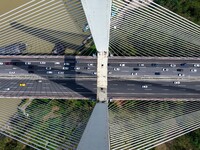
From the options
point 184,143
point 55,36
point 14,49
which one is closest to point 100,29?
point 55,36

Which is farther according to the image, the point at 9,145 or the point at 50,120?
the point at 9,145

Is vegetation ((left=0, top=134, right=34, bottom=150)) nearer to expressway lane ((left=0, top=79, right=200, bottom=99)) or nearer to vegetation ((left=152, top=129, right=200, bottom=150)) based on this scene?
expressway lane ((left=0, top=79, right=200, bottom=99))

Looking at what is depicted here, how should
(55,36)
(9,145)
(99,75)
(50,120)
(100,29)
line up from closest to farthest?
(100,29) → (50,120) → (55,36) → (99,75) → (9,145)

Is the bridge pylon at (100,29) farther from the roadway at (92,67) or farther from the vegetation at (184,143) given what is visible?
the vegetation at (184,143)

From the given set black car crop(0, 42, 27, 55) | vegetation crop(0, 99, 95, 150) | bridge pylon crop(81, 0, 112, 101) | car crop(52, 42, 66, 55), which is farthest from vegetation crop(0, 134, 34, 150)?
car crop(52, 42, 66, 55)

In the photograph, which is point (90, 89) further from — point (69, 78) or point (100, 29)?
point (100, 29)

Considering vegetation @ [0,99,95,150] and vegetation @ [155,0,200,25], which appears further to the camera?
vegetation @ [155,0,200,25]

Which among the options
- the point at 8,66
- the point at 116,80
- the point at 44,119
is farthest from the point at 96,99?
the point at 8,66
